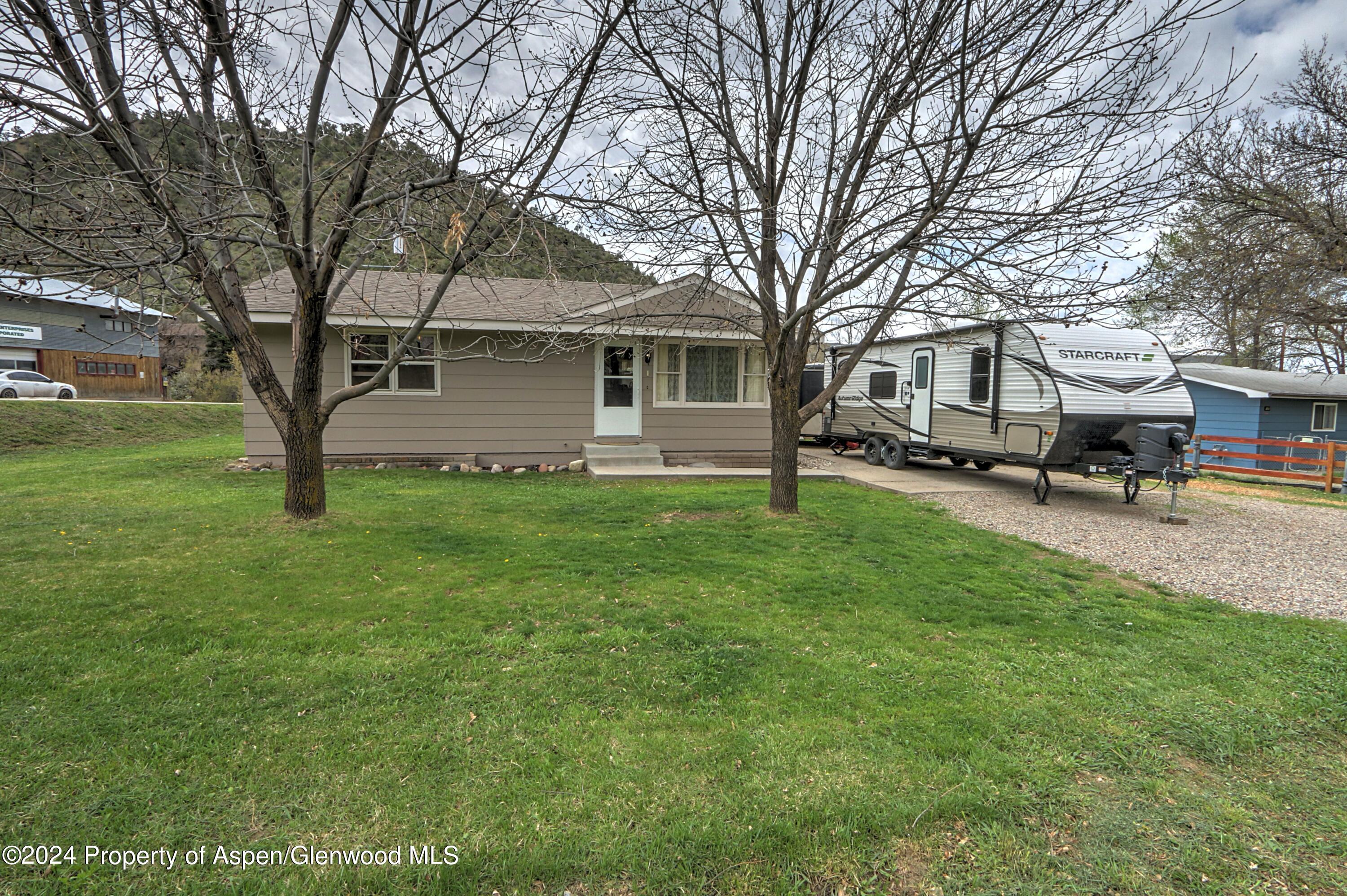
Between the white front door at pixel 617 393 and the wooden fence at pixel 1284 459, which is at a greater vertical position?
the white front door at pixel 617 393

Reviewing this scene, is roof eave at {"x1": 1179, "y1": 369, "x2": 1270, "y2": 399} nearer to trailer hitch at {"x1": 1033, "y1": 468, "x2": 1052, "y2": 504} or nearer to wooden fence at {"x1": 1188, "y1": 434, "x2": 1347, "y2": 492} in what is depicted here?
wooden fence at {"x1": 1188, "y1": 434, "x2": 1347, "y2": 492}

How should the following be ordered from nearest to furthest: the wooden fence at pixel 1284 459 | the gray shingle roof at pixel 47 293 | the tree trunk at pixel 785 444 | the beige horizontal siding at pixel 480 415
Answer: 1. the gray shingle roof at pixel 47 293
2. the tree trunk at pixel 785 444
3. the beige horizontal siding at pixel 480 415
4. the wooden fence at pixel 1284 459

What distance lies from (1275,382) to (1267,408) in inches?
44.6

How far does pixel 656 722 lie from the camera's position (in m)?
2.94

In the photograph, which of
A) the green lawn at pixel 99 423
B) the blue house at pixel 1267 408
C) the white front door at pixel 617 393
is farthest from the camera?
the blue house at pixel 1267 408

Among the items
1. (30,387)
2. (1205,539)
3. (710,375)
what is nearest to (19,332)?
(30,387)

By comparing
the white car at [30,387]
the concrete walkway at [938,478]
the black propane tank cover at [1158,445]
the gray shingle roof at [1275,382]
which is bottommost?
the concrete walkway at [938,478]

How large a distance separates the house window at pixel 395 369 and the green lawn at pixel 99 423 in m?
10.2

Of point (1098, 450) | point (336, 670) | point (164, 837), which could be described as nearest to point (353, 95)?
point (336, 670)

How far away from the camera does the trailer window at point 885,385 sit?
41.7 feet

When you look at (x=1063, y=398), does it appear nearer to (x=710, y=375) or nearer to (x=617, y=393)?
(x=710, y=375)

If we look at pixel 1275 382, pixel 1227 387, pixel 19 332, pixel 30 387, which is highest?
pixel 19 332

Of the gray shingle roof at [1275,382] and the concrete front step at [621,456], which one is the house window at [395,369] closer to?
the concrete front step at [621,456]

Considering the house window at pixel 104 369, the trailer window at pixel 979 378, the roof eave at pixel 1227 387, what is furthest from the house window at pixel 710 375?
the house window at pixel 104 369
